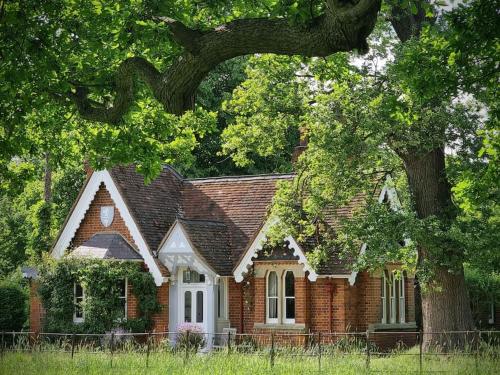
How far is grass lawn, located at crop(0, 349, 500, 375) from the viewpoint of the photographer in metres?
22.6

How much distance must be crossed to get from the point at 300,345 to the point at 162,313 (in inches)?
242

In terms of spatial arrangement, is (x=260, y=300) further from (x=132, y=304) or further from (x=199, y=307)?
(x=132, y=304)

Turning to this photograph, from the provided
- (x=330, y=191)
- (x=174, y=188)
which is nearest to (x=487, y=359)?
(x=330, y=191)

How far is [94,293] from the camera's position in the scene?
35.9 metres

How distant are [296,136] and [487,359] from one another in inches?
1290

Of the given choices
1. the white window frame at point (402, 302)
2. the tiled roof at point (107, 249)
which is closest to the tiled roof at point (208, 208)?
the tiled roof at point (107, 249)

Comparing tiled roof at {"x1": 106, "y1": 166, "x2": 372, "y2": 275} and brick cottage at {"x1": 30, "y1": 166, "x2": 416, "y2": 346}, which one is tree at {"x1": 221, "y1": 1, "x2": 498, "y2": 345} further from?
tiled roof at {"x1": 106, "y1": 166, "x2": 372, "y2": 275}

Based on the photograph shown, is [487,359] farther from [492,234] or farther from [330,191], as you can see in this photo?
[330,191]

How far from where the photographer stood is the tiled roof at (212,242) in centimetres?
3616

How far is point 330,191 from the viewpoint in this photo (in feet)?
92.6

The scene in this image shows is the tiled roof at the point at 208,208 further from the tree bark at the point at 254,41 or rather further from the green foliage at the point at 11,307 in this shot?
the tree bark at the point at 254,41

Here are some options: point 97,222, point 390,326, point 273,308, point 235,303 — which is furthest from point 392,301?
point 97,222

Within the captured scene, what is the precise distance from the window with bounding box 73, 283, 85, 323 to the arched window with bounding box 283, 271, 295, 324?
749 cm

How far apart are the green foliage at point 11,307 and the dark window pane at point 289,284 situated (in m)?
12.0
